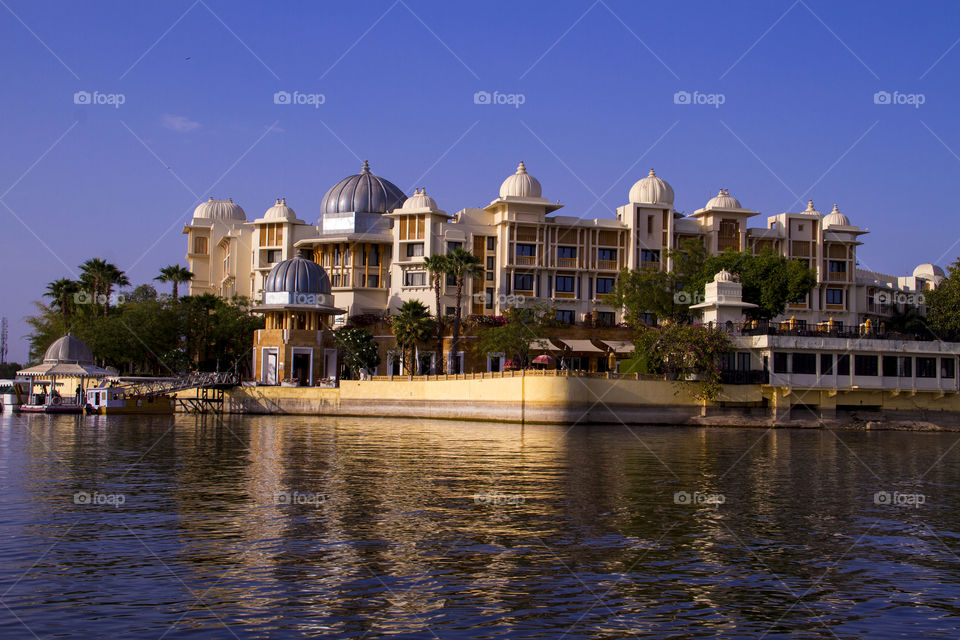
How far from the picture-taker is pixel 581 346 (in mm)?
75188

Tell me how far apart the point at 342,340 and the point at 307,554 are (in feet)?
196

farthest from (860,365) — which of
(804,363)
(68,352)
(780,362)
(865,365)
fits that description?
(68,352)

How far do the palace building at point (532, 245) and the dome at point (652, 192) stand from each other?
0.09m

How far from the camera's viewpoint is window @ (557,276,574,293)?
83.3 meters

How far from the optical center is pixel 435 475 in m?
26.7

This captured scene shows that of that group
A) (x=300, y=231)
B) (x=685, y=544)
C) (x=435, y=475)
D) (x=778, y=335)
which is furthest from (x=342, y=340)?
(x=685, y=544)

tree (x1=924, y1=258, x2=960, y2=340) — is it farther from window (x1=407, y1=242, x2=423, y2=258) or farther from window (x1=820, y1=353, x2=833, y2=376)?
window (x1=407, y1=242, x2=423, y2=258)

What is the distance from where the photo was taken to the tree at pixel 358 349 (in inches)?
2874

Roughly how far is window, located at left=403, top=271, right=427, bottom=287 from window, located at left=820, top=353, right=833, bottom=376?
33.9m

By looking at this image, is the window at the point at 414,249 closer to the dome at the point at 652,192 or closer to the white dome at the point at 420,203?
the white dome at the point at 420,203

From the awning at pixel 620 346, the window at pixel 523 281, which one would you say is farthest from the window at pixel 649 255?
the window at pixel 523 281

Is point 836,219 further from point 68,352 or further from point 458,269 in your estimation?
point 68,352

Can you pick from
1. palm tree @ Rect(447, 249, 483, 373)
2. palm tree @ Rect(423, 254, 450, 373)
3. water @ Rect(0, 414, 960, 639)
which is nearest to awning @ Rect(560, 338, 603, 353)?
palm tree @ Rect(447, 249, 483, 373)

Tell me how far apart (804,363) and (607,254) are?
25.2 metres
